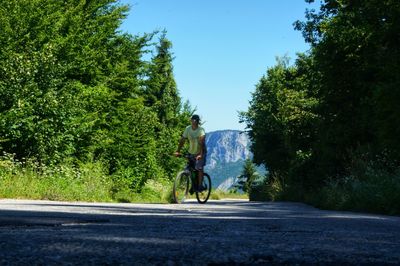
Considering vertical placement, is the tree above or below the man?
above

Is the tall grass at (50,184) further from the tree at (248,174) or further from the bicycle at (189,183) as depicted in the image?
the tree at (248,174)

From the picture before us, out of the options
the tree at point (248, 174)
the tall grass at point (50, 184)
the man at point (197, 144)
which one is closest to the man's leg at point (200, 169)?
the man at point (197, 144)

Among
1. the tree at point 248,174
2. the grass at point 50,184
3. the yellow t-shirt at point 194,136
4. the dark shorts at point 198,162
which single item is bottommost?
the grass at point 50,184

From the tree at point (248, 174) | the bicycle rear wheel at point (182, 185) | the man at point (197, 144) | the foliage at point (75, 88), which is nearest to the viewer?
the man at point (197, 144)

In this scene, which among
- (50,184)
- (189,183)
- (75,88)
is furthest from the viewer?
(75,88)

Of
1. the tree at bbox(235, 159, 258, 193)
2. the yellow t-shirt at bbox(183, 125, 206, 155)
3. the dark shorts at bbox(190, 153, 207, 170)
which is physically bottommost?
the dark shorts at bbox(190, 153, 207, 170)

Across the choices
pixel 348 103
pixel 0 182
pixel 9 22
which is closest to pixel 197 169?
pixel 0 182

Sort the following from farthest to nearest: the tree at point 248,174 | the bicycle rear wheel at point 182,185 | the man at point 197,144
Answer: the tree at point 248,174, the bicycle rear wheel at point 182,185, the man at point 197,144

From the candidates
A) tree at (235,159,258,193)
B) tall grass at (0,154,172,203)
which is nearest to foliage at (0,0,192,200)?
tall grass at (0,154,172,203)

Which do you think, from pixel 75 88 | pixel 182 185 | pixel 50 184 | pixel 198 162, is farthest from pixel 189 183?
pixel 75 88

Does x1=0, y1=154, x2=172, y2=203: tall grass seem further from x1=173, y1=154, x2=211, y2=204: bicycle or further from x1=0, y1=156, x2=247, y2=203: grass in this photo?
x1=173, y1=154, x2=211, y2=204: bicycle

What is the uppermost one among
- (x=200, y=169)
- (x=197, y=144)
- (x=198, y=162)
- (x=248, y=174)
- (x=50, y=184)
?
(x=248, y=174)

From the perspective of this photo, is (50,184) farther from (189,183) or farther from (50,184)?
(189,183)

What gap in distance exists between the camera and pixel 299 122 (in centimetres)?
3547
